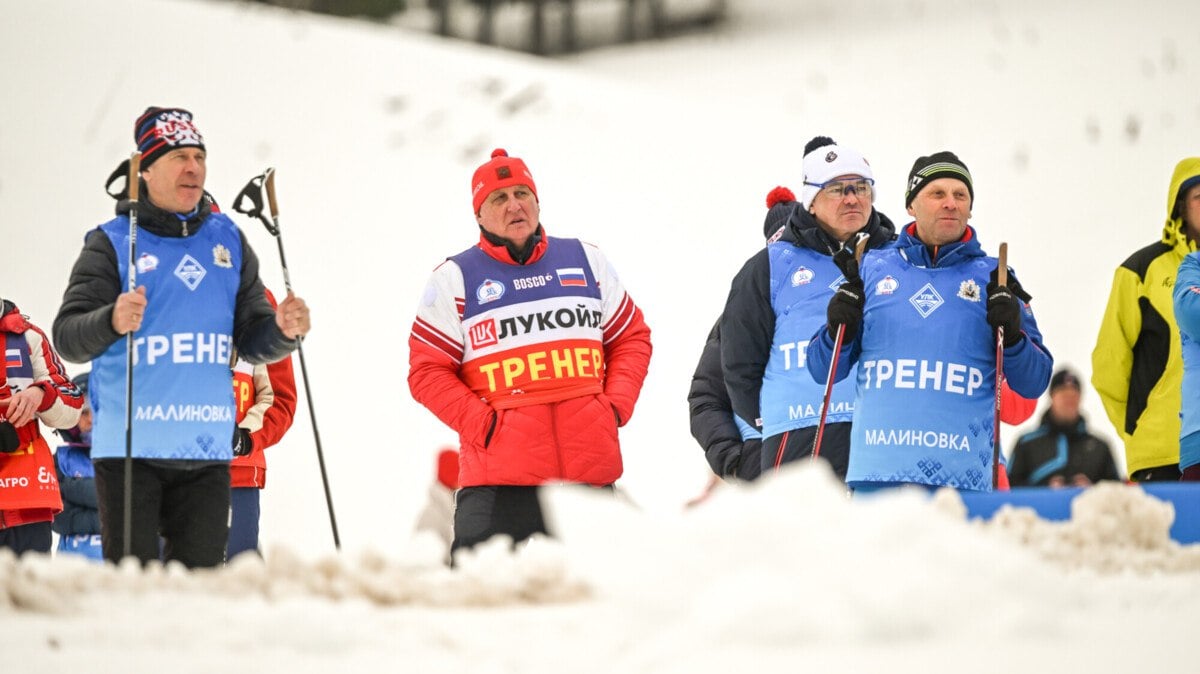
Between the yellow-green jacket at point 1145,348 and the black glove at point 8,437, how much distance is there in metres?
Result: 3.65

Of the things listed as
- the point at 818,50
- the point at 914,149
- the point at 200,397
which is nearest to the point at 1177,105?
the point at 914,149

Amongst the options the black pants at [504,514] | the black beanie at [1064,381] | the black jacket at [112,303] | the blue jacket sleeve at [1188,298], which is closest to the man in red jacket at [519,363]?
the black pants at [504,514]

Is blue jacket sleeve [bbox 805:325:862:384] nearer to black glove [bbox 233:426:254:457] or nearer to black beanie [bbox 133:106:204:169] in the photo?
black beanie [bbox 133:106:204:169]

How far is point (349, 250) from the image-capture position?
15594mm

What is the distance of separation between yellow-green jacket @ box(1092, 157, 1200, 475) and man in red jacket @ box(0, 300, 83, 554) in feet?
11.7

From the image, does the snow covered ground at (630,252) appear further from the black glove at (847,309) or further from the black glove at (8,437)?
the black glove at (8,437)

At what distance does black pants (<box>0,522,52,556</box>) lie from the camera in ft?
18.5

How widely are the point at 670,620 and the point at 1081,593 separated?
0.64 meters

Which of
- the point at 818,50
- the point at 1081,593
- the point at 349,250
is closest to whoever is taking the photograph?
the point at 1081,593

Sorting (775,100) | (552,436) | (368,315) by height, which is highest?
(775,100)

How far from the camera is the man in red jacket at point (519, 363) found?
4.75 metres

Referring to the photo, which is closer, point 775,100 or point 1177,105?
point 1177,105

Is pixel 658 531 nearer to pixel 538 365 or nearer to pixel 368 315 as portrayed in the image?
pixel 538 365

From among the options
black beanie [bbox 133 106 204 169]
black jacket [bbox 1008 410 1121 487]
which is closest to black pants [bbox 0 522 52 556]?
black beanie [bbox 133 106 204 169]
